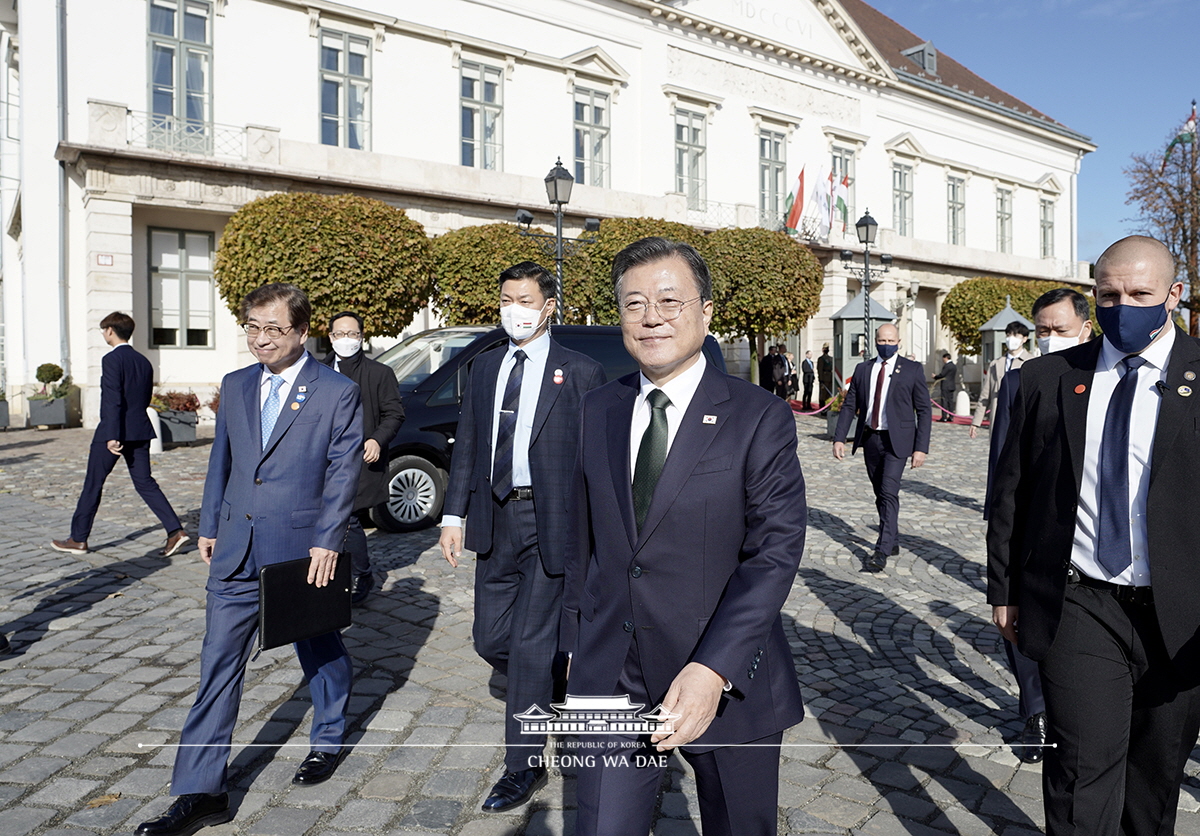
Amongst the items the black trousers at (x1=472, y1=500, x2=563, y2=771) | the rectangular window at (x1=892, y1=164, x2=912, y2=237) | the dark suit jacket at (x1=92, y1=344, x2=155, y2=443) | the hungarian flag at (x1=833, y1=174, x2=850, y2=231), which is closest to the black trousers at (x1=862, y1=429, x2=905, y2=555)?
the black trousers at (x1=472, y1=500, x2=563, y2=771)

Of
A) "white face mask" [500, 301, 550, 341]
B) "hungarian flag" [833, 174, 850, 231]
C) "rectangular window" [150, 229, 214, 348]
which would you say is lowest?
"white face mask" [500, 301, 550, 341]

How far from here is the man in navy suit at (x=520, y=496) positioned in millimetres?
3578

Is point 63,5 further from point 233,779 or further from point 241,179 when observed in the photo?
point 233,779

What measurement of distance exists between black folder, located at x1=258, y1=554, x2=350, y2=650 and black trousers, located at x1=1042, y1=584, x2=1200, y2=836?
242 cm

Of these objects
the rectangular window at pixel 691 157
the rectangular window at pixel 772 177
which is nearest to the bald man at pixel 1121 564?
the rectangular window at pixel 691 157

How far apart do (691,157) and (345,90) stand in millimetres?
11972

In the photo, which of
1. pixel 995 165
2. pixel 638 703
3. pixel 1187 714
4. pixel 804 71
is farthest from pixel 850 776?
pixel 995 165

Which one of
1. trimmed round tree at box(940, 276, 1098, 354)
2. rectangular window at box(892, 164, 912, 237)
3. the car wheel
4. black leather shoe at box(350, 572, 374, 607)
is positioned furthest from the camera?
rectangular window at box(892, 164, 912, 237)

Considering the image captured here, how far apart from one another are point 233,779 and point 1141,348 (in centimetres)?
352

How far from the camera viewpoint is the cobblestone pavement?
3.31m

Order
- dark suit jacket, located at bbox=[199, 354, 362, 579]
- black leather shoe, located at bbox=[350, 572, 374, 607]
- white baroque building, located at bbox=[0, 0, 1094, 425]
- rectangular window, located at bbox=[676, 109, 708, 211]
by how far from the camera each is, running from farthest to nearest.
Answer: rectangular window, located at bbox=[676, 109, 708, 211], white baroque building, located at bbox=[0, 0, 1094, 425], black leather shoe, located at bbox=[350, 572, 374, 607], dark suit jacket, located at bbox=[199, 354, 362, 579]

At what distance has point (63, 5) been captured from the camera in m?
19.1

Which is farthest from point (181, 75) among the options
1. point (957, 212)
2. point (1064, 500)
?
point (957, 212)

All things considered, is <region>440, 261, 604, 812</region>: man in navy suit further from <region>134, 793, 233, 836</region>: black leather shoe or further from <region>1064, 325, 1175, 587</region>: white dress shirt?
<region>1064, 325, 1175, 587</region>: white dress shirt
